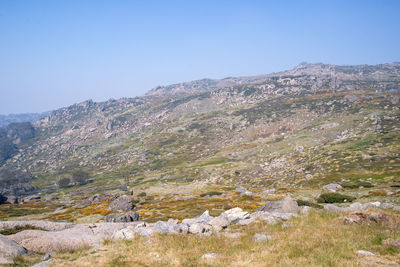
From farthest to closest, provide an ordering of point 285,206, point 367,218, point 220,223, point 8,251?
point 285,206, point 220,223, point 367,218, point 8,251

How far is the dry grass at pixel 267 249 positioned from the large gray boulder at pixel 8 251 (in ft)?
9.44

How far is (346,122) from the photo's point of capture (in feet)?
583

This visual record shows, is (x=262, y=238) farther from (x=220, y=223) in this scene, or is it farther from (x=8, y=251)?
(x=8, y=251)

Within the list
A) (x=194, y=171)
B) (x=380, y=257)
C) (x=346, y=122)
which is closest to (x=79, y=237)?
(x=380, y=257)

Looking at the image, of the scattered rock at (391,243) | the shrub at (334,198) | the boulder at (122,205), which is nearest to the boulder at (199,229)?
the scattered rock at (391,243)

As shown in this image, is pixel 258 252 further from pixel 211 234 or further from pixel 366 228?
pixel 366 228

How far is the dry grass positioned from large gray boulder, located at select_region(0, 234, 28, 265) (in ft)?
9.44

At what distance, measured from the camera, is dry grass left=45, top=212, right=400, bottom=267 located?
443 inches

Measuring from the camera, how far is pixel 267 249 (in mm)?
12953

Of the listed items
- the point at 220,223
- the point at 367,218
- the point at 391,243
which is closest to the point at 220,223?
the point at 220,223

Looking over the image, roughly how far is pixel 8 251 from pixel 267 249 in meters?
17.8

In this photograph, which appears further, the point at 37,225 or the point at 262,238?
the point at 37,225

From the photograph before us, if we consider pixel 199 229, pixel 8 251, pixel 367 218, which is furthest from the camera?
pixel 199 229

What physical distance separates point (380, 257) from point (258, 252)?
5834 millimetres
